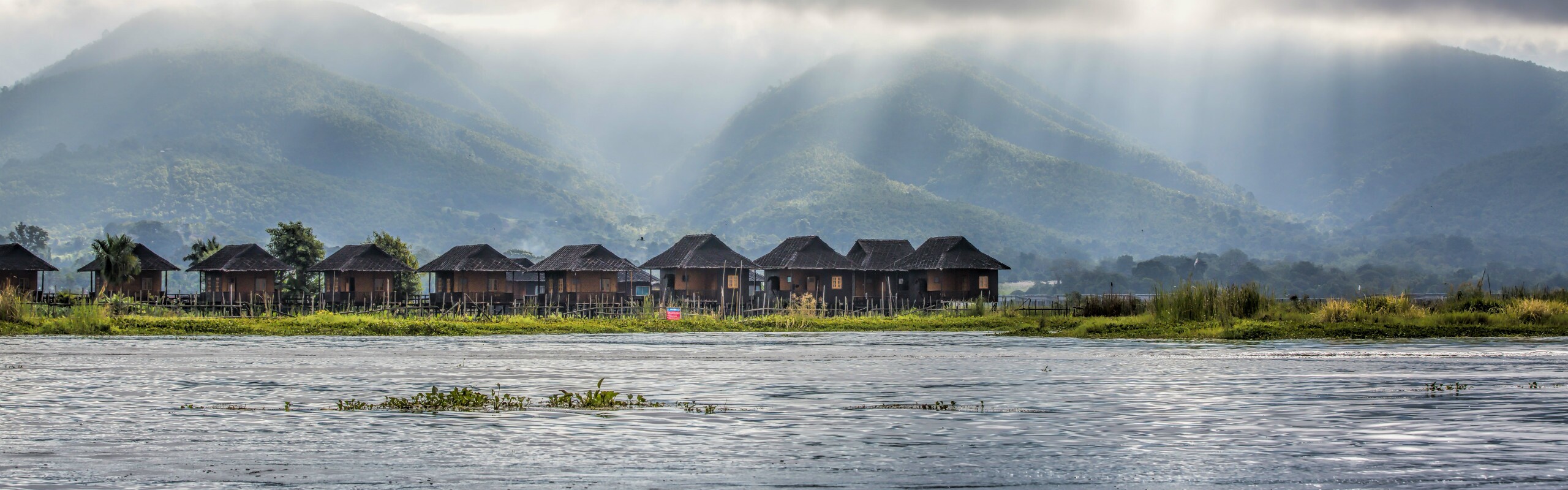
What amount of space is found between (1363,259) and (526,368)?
622 ft

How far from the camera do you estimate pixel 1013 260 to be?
180000 mm

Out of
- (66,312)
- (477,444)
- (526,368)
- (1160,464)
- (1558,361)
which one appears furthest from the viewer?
(66,312)

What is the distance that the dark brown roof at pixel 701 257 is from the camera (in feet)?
226

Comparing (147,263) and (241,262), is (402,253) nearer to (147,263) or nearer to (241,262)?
(241,262)

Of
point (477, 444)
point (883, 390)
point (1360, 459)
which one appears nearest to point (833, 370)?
point (883, 390)

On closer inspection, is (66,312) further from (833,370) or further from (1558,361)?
(1558,361)

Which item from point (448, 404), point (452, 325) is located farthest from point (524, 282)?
point (448, 404)

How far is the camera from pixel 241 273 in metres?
70.9

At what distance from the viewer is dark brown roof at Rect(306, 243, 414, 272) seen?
232 ft

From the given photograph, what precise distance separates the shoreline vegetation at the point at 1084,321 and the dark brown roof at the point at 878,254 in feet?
61.0

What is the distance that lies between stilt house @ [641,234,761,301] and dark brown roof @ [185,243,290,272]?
1960 cm

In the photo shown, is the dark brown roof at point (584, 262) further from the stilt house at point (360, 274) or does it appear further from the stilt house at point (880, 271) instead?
the stilt house at point (880, 271)

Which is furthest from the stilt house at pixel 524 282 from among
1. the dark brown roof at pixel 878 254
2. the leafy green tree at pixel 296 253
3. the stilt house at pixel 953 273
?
the stilt house at pixel 953 273

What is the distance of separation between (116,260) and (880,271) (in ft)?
124
